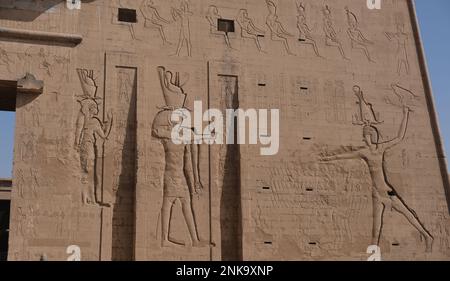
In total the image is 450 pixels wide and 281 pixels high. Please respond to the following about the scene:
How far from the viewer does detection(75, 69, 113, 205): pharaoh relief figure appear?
12062 millimetres

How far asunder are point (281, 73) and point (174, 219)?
432 cm

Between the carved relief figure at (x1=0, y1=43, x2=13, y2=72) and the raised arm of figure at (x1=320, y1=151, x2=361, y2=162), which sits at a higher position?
the carved relief figure at (x1=0, y1=43, x2=13, y2=72)

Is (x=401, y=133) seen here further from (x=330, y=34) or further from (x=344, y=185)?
(x=330, y=34)

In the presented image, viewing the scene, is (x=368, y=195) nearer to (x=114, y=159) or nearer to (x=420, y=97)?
(x=420, y=97)

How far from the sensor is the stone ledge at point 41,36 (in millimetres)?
12172

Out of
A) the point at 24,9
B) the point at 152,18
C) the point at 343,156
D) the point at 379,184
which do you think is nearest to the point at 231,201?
the point at 343,156

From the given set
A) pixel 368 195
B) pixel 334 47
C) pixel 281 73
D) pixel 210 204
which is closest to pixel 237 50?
pixel 281 73

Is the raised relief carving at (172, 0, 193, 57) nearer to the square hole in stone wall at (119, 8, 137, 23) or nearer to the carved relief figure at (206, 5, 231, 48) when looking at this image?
the carved relief figure at (206, 5, 231, 48)

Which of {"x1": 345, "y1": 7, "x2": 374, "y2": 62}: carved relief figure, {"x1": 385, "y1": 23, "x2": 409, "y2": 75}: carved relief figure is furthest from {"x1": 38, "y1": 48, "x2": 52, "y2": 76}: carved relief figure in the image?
{"x1": 385, "y1": 23, "x2": 409, "y2": 75}: carved relief figure

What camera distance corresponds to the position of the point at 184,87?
1313 centimetres

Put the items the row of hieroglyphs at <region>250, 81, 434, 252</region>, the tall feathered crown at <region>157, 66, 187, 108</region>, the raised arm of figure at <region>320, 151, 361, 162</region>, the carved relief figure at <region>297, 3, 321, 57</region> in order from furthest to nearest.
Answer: the carved relief figure at <region>297, 3, 321, 57</region> < the raised arm of figure at <region>320, 151, 361, 162</region> < the row of hieroglyphs at <region>250, 81, 434, 252</region> < the tall feathered crown at <region>157, 66, 187, 108</region>

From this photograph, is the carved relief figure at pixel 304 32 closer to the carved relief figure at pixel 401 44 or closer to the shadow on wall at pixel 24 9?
the carved relief figure at pixel 401 44

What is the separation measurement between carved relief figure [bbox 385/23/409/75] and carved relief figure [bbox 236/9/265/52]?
354 centimetres

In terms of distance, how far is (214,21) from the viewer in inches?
543
